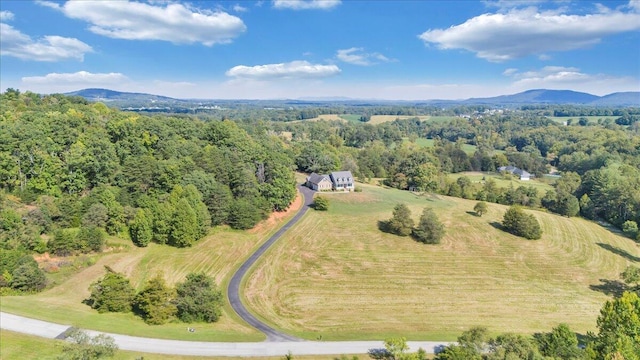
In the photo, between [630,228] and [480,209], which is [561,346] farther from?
[630,228]

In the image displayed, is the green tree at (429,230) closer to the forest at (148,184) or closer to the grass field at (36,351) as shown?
the forest at (148,184)

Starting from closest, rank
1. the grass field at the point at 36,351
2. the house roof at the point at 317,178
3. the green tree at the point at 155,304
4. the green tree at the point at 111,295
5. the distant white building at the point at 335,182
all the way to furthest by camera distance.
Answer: the grass field at the point at 36,351
the green tree at the point at 155,304
the green tree at the point at 111,295
the distant white building at the point at 335,182
the house roof at the point at 317,178

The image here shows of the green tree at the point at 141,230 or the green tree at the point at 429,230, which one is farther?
the green tree at the point at 429,230

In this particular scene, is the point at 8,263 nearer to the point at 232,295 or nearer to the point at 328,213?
the point at 232,295

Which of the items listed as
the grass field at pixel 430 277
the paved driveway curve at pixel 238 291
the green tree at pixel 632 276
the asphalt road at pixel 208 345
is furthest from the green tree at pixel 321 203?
the green tree at pixel 632 276

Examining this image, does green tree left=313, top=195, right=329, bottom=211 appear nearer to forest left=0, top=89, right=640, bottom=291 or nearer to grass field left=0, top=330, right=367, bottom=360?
forest left=0, top=89, right=640, bottom=291
